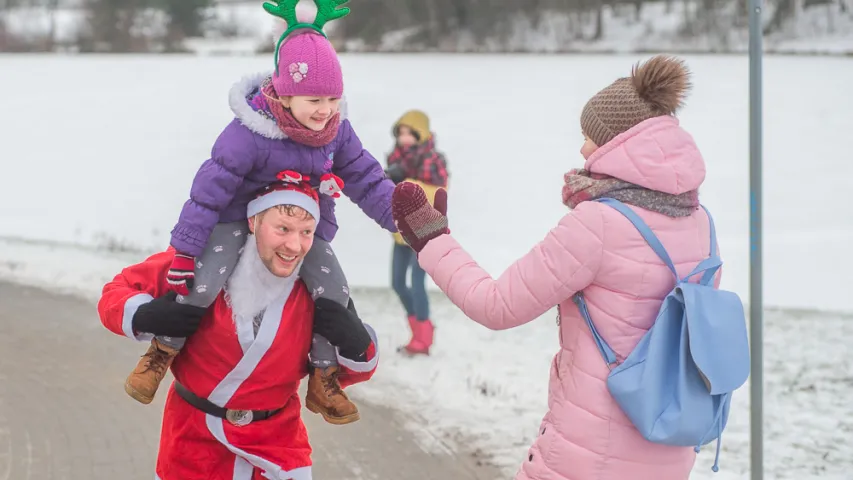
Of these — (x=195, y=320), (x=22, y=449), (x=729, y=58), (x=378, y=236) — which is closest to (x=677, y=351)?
(x=195, y=320)

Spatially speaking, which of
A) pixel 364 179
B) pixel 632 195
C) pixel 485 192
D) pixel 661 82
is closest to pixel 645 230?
pixel 632 195

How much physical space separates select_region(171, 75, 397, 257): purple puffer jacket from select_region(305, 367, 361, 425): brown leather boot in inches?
21.4

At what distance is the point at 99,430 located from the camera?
19.3ft

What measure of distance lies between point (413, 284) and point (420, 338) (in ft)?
1.27

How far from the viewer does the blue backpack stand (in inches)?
114

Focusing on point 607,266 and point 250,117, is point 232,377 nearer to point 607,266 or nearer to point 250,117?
point 250,117

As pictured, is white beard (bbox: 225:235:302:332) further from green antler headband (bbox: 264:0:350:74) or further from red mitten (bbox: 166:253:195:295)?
green antler headband (bbox: 264:0:350:74)

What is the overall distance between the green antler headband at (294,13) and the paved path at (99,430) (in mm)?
2891

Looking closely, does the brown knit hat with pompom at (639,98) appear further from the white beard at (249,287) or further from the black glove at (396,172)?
the black glove at (396,172)

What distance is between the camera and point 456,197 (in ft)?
45.2

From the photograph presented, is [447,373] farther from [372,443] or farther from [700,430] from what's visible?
[700,430]

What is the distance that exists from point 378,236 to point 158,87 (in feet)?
26.9

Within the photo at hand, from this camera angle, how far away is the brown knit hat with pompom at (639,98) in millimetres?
3004

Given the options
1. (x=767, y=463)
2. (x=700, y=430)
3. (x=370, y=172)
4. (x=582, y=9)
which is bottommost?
(x=767, y=463)
